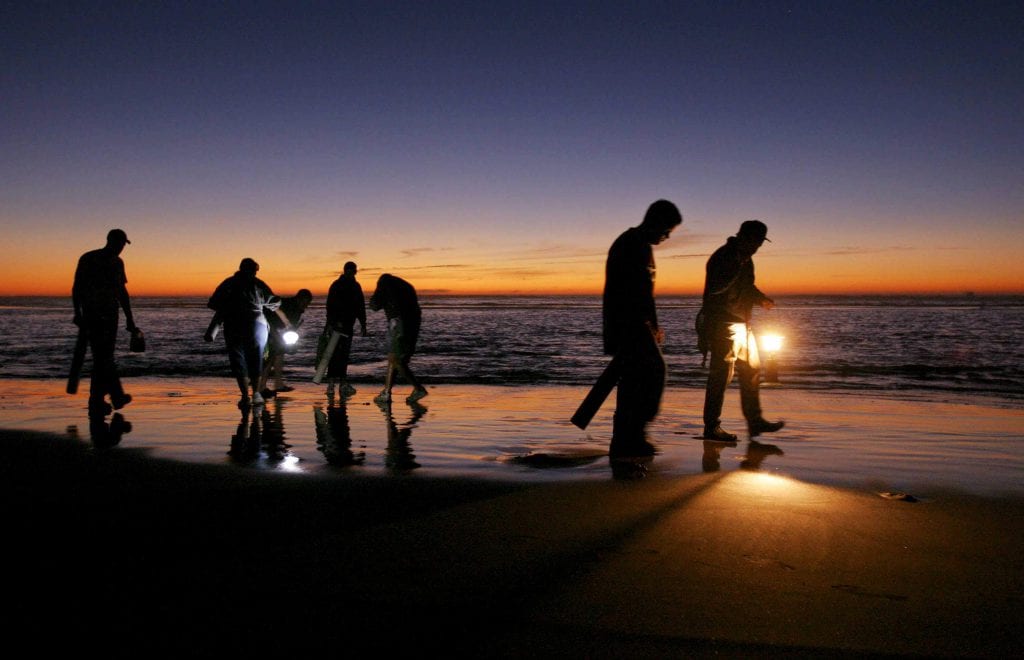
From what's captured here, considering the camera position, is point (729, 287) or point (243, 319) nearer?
point (729, 287)

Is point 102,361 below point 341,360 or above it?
above

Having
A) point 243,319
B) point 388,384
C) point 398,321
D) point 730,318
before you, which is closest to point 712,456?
point 730,318

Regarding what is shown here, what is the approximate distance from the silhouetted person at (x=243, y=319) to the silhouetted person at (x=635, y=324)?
612 centimetres

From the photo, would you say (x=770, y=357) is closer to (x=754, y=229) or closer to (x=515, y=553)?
(x=754, y=229)

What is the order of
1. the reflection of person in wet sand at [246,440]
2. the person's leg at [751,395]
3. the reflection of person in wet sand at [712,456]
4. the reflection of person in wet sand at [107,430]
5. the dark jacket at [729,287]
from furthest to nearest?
the person's leg at [751,395] → the dark jacket at [729,287] → the reflection of person in wet sand at [107,430] → the reflection of person in wet sand at [246,440] → the reflection of person in wet sand at [712,456]

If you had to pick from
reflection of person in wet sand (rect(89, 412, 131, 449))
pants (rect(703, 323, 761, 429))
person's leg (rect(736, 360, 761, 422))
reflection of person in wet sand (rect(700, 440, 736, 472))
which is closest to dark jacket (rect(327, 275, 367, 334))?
reflection of person in wet sand (rect(89, 412, 131, 449))

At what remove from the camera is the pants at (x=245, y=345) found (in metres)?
10.0

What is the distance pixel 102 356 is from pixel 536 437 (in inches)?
218

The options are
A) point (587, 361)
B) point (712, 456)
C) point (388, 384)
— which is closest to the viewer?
point (712, 456)

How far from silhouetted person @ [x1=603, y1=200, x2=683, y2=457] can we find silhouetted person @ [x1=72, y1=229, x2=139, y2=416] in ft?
20.0

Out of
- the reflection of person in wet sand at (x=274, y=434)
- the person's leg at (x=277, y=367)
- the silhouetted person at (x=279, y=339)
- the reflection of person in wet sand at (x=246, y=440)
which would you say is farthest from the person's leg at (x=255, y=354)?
the reflection of person in wet sand at (x=246, y=440)

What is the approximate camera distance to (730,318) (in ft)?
22.4

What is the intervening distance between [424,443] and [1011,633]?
496cm

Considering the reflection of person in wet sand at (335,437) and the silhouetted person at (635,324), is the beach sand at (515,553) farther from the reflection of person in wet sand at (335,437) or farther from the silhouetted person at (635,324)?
the silhouetted person at (635,324)
